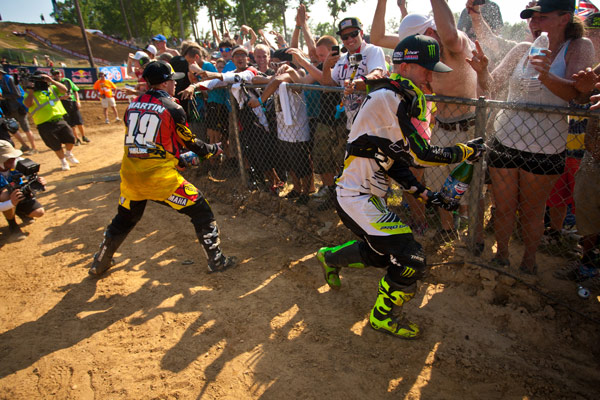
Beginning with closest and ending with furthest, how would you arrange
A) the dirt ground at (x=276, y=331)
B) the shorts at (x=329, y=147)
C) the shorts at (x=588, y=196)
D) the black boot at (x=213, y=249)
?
the dirt ground at (x=276, y=331)
the shorts at (x=588, y=196)
the black boot at (x=213, y=249)
the shorts at (x=329, y=147)

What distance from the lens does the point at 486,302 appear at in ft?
10.6

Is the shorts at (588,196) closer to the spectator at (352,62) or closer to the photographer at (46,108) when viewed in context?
the spectator at (352,62)

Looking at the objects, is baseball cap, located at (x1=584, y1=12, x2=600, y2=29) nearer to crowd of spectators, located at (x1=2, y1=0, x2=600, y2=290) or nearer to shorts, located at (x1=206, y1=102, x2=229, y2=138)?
crowd of spectators, located at (x1=2, y1=0, x2=600, y2=290)

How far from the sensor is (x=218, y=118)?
243 inches

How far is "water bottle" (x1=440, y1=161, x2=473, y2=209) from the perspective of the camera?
9.06ft

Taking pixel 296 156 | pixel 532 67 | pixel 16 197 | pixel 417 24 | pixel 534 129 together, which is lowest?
pixel 16 197

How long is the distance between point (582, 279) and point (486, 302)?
0.89 meters

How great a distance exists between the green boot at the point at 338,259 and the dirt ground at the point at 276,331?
20cm

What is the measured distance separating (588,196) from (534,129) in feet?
2.19

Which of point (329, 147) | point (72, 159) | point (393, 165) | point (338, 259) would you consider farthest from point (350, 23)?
point (72, 159)

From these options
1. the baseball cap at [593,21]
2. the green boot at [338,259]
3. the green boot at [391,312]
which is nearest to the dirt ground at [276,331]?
the green boot at [391,312]

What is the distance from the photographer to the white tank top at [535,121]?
2795 mm

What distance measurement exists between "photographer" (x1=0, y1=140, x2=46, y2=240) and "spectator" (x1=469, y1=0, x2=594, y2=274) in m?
6.05

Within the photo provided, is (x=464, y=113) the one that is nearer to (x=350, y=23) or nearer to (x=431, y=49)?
(x=431, y=49)
